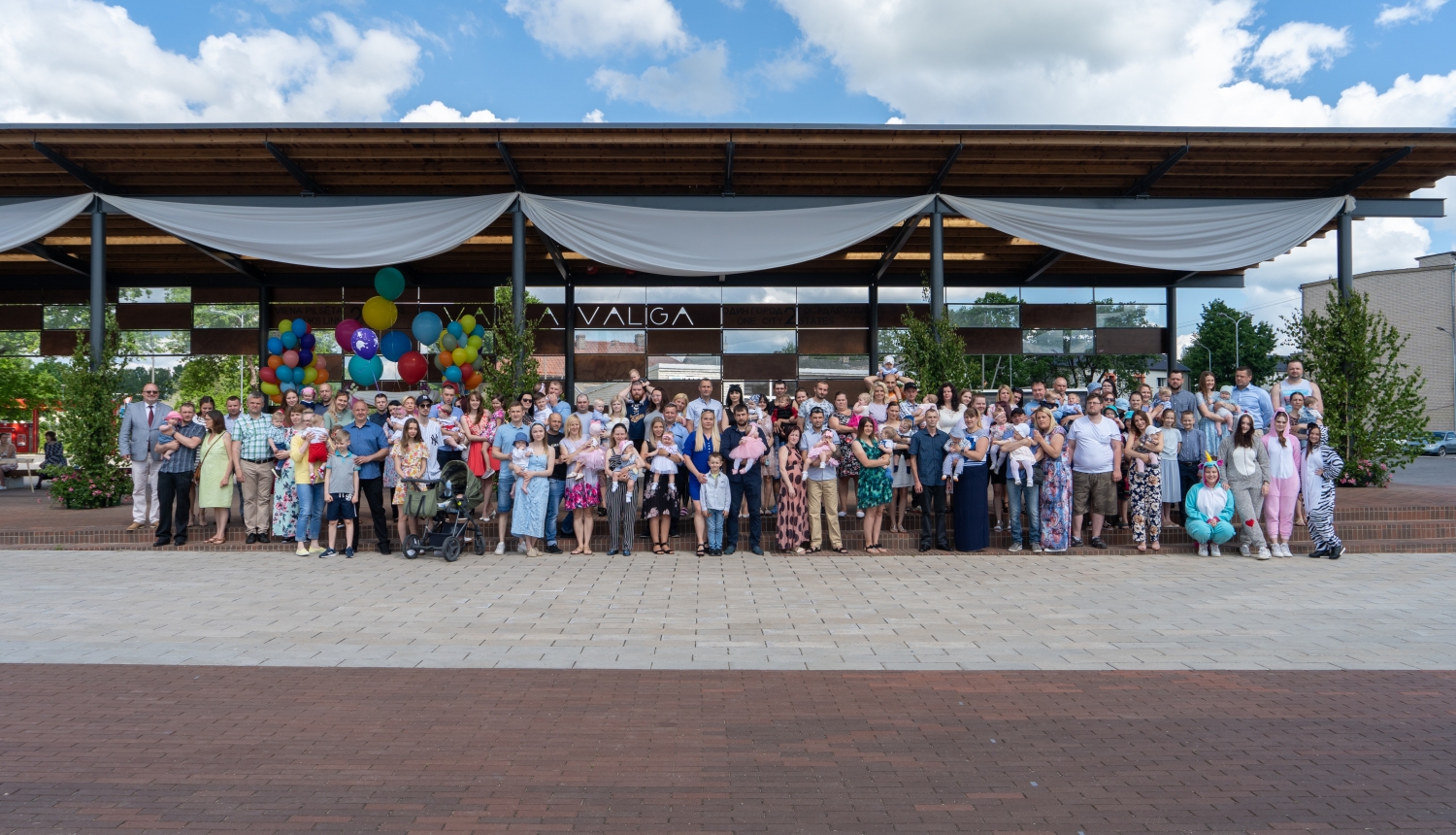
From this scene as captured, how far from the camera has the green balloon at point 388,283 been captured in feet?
54.0

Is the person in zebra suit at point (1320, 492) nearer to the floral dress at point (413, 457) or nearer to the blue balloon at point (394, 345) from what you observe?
the floral dress at point (413, 457)

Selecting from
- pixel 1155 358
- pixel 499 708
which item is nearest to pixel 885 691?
pixel 499 708

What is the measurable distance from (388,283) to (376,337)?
1097 mm

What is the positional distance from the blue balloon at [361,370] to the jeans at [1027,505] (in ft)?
37.4

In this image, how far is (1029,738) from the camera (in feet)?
14.7

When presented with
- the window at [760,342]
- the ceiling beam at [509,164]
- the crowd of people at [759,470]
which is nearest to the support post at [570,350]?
the window at [760,342]

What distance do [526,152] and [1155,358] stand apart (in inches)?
594

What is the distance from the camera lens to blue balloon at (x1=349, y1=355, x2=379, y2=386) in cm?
1600

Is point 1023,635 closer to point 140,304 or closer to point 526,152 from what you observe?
point 526,152

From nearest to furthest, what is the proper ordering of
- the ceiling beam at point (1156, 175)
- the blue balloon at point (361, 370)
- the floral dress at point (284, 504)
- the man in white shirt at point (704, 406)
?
the floral dress at point (284, 504), the man in white shirt at point (704, 406), the ceiling beam at point (1156, 175), the blue balloon at point (361, 370)

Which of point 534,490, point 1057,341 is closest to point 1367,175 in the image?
point 1057,341

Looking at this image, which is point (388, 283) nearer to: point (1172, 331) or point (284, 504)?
point (284, 504)

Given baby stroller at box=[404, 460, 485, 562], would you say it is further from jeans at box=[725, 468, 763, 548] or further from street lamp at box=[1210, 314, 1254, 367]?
street lamp at box=[1210, 314, 1254, 367]

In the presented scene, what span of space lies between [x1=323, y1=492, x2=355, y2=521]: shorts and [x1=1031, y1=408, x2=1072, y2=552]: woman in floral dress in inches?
324
